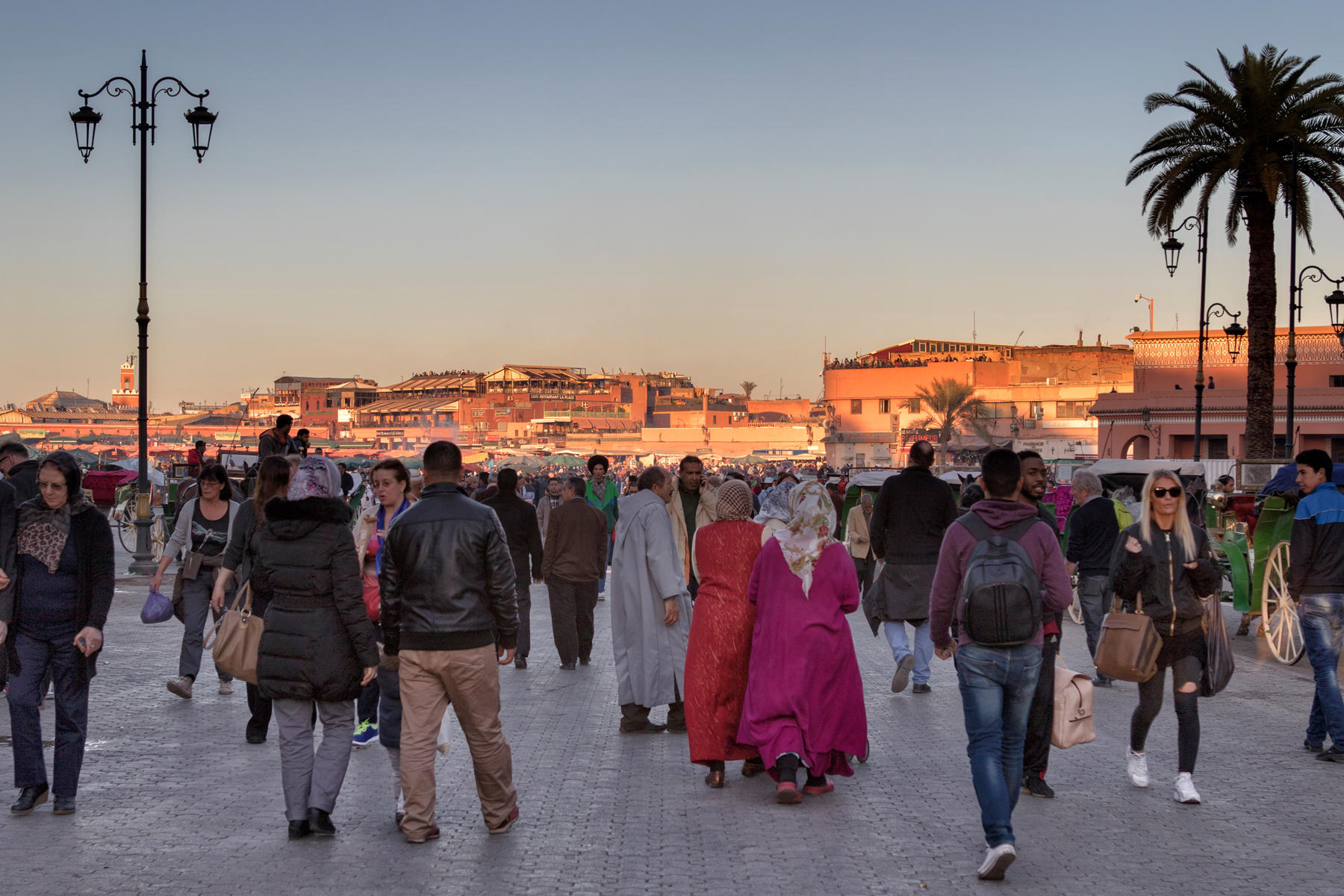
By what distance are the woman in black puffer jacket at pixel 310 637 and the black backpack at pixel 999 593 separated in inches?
94.3

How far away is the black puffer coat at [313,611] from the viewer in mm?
5715

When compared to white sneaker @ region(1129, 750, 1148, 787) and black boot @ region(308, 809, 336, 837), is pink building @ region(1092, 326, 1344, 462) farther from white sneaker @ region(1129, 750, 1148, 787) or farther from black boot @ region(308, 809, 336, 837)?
black boot @ region(308, 809, 336, 837)

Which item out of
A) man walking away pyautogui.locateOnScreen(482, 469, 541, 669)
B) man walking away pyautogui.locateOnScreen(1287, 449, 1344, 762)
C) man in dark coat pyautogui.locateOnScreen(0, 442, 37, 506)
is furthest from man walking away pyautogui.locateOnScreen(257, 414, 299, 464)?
man walking away pyautogui.locateOnScreen(1287, 449, 1344, 762)

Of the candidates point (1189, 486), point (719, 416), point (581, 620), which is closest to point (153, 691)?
point (581, 620)

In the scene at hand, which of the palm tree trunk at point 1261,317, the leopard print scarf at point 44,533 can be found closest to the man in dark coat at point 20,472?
the leopard print scarf at point 44,533

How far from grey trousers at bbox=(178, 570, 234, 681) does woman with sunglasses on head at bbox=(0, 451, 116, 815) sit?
315cm

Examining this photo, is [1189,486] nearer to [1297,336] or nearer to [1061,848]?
[1061,848]

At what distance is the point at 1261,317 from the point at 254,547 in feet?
66.9

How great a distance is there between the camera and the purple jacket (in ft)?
18.2

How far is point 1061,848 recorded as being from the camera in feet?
18.4

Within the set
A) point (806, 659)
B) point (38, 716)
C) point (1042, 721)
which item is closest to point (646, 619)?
point (806, 659)

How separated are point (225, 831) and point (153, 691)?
432cm

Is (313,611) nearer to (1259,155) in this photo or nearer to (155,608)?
(155,608)

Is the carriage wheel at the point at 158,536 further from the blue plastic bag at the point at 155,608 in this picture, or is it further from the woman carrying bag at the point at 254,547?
the woman carrying bag at the point at 254,547
